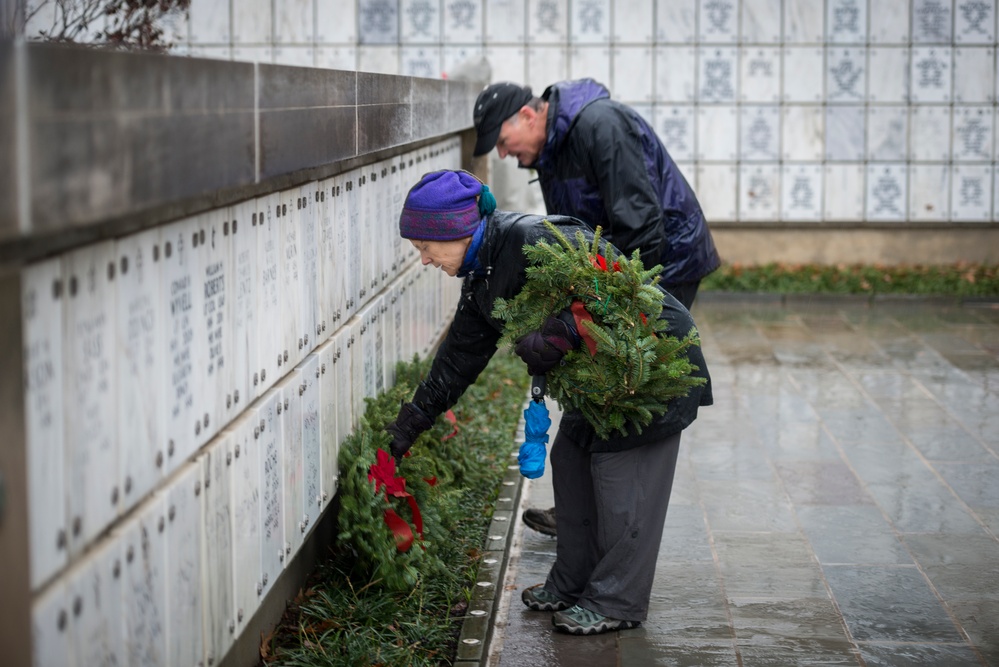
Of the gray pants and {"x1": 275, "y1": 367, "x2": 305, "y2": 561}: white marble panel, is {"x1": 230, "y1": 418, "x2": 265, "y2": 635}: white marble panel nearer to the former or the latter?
{"x1": 275, "y1": 367, "x2": 305, "y2": 561}: white marble panel

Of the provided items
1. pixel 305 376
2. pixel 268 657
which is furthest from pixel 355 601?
pixel 305 376

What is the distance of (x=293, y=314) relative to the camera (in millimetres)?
4102

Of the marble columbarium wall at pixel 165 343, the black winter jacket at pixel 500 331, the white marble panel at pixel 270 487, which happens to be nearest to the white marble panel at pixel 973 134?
the black winter jacket at pixel 500 331

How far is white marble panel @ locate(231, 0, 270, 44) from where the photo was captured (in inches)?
463

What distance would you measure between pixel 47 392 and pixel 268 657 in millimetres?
2016

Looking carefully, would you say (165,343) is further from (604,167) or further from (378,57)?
(378,57)

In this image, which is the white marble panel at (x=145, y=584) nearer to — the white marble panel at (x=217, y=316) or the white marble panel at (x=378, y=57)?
the white marble panel at (x=217, y=316)

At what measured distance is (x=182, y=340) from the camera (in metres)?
3.03

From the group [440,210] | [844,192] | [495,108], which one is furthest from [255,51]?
[440,210]

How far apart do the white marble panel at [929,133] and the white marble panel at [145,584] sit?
10358 millimetres

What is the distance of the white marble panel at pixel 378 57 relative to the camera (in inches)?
471

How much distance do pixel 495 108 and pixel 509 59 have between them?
7071 mm

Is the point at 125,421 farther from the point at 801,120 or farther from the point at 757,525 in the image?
the point at 801,120

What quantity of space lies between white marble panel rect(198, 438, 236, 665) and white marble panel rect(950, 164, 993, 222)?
9980mm
